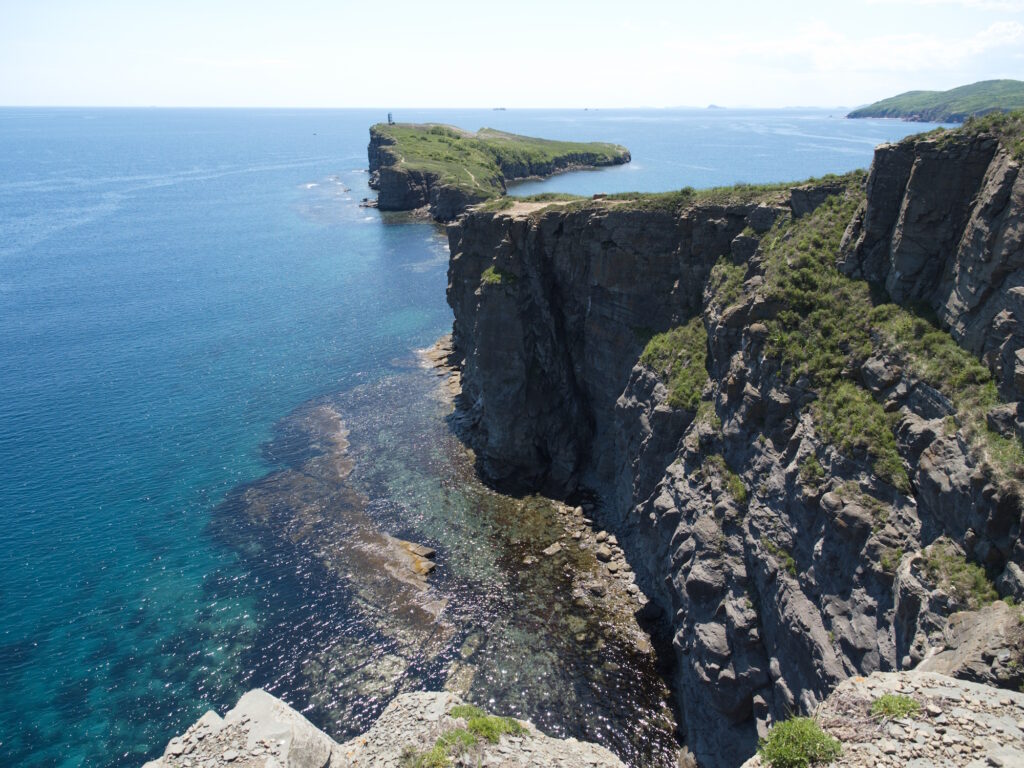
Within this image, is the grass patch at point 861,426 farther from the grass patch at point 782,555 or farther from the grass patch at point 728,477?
the grass patch at point 728,477

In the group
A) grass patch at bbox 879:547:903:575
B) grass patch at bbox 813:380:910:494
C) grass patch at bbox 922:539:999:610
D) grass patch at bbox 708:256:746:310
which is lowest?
grass patch at bbox 879:547:903:575

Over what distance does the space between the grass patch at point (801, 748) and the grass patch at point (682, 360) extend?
26.9 meters

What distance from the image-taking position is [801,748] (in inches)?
778

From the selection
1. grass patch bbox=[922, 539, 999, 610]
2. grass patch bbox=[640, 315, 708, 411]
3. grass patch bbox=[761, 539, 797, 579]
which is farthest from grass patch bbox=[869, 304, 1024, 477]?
grass patch bbox=[640, 315, 708, 411]

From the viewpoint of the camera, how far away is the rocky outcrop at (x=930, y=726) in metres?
17.4

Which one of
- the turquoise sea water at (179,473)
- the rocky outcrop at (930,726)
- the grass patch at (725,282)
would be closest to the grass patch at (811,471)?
the rocky outcrop at (930,726)

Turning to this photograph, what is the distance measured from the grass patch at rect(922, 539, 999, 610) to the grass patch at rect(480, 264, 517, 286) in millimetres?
44776

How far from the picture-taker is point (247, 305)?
108312 mm

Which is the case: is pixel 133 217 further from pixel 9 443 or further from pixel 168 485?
pixel 168 485

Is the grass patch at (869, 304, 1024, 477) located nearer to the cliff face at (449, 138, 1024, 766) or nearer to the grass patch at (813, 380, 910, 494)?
the cliff face at (449, 138, 1024, 766)

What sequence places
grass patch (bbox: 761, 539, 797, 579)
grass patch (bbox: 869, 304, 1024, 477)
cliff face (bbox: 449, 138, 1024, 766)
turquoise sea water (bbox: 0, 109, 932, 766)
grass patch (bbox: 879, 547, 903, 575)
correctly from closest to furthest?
grass patch (bbox: 869, 304, 1024, 477)
cliff face (bbox: 449, 138, 1024, 766)
grass patch (bbox: 879, 547, 903, 575)
grass patch (bbox: 761, 539, 797, 579)
turquoise sea water (bbox: 0, 109, 932, 766)

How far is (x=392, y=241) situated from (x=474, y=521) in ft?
365

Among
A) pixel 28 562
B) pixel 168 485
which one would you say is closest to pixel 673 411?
pixel 168 485

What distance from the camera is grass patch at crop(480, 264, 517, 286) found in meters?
62.2
